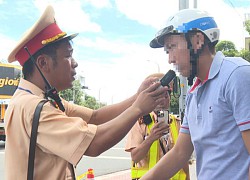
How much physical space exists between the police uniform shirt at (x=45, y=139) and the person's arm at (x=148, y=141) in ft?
4.09

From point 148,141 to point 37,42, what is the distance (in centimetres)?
151

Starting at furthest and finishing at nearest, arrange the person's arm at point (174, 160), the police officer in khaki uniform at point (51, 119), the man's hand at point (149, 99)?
the person's arm at point (174, 160), the man's hand at point (149, 99), the police officer in khaki uniform at point (51, 119)

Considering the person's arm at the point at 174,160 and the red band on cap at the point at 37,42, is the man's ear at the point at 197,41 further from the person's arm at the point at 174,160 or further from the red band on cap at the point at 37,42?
the red band on cap at the point at 37,42

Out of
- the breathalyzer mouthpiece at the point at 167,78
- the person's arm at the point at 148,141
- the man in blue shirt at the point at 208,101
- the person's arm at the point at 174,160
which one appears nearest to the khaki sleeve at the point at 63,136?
the breathalyzer mouthpiece at the point at 167,78

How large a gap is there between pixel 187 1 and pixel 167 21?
595cm

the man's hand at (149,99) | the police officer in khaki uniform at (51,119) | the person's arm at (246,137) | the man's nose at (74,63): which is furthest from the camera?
the man's nose at (74,63)

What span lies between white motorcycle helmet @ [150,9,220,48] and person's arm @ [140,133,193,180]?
720 mm

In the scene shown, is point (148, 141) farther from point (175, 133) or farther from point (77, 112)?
point (77, 112)

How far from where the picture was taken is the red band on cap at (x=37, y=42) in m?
2.22

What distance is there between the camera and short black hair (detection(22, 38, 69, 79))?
224cm

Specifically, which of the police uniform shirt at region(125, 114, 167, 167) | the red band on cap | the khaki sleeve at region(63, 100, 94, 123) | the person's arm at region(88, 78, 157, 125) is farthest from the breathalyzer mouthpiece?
the police uniform shirt at region(125, 114, 167, 167)

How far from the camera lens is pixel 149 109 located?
203 cm

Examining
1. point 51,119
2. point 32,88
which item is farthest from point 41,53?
point 51,119

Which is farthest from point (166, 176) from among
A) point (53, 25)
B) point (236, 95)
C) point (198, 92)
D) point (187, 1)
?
point (187, 1)
